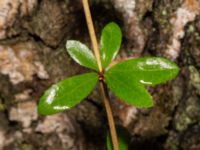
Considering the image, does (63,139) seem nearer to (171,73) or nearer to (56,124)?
(56,124)

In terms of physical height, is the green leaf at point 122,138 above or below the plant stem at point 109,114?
below

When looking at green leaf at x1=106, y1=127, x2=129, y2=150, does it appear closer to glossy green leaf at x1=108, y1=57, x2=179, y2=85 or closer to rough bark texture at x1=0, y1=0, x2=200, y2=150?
rough bark texture at x1=0, y1=0, x2=200, y2=150

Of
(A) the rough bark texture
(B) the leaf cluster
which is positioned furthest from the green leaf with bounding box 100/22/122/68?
(A) the rough bark texture

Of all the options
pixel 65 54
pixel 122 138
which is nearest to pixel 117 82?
pixel 122 138

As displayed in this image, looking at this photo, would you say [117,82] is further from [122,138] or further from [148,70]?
[122,138]

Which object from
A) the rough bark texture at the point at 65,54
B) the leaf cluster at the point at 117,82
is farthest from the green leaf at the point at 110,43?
the rough bark texture at the point at 65,54

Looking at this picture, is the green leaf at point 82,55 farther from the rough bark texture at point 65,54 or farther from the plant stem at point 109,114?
the rough bark texture at point 65,54

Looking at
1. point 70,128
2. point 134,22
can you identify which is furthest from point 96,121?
point 134,22

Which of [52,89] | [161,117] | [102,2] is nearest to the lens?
[52,89]

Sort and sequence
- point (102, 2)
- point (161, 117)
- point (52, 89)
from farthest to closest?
point (161, 117), point (102, 2), point (52, 89)
